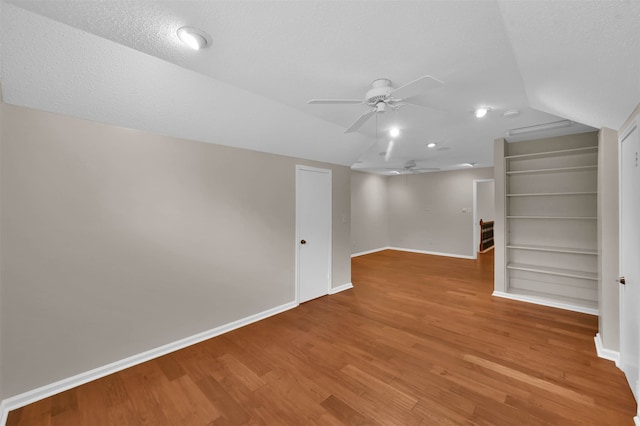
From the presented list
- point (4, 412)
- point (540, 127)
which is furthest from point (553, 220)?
point (4, 412)

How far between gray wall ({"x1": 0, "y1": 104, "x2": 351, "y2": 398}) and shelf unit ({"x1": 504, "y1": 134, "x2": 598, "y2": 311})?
13.1 feet

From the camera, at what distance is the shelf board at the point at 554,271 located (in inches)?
139

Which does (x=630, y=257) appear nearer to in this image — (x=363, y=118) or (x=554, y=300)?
(x=554, y=300)

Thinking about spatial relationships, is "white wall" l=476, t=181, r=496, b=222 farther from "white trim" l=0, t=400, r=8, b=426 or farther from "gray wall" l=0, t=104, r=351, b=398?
"white trim" l=0, t=400, r=8, b=426

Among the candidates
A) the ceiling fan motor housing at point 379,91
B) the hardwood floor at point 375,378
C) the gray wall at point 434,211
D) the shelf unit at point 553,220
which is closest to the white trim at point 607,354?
the hardwood floor at point 375,378

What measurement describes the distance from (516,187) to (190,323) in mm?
5118

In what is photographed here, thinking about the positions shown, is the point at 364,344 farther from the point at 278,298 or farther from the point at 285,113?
the point at 285,113

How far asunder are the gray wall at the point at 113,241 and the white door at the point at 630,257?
348cm

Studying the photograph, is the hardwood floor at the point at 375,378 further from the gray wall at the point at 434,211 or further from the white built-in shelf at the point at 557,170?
the gray wall at the point at 434,211

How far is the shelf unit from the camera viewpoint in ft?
11.9

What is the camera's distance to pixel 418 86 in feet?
5.92

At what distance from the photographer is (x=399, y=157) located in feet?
18.9

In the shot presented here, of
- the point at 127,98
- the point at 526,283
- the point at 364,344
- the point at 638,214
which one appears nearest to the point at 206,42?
the point at 127,98

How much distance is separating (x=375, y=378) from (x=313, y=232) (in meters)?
2.31
